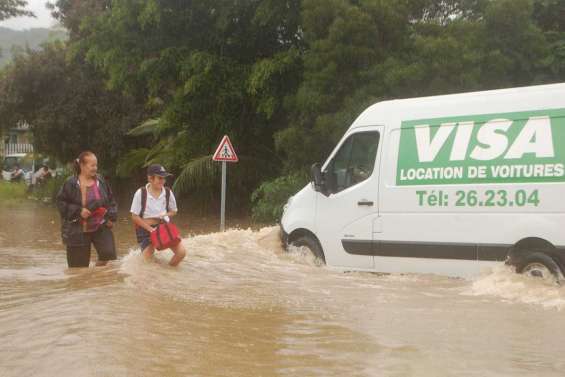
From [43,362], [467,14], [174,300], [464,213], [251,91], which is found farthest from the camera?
[251,91]

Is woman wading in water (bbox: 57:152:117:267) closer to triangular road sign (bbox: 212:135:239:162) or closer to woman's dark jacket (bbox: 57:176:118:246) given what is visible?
woman's dark jacket (bbox: 57:176:118:246)

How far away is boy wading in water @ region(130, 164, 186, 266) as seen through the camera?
9867mm

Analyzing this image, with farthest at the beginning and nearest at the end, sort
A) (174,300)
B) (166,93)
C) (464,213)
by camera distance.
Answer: (166,93) → (464,213) → (174,300)

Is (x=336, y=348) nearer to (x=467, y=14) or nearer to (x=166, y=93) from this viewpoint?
(x=467, y=14)

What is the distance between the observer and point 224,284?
976 cm

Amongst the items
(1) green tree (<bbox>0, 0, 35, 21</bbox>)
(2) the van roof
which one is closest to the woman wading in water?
(2) the van roof

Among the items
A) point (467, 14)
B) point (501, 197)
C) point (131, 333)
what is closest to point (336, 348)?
point (131, 333)

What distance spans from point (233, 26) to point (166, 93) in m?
6.24

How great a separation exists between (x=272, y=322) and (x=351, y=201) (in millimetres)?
3024

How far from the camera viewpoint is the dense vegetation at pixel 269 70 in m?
18.4

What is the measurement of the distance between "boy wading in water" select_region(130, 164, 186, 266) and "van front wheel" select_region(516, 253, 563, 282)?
3815 millimetres

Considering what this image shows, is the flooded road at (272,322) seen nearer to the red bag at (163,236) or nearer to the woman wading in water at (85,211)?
the woman wading in water at (85,211)

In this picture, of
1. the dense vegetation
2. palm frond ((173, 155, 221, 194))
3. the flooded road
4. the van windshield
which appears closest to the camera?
the flooded road

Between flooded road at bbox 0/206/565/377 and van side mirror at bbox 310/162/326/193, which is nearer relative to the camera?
flooded road at bbox 0/206/565/377
